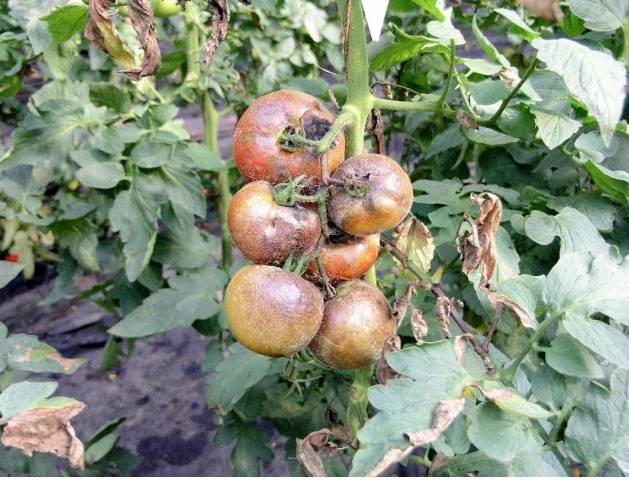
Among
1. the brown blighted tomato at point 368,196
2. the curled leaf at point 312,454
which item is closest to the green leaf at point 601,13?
the brown blighted tomato at point 368,196

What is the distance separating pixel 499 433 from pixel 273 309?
0.21 metres

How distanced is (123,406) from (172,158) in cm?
115

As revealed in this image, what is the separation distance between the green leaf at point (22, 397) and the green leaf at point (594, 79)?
1.71 feet

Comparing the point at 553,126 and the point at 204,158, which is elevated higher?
the point at 553,126

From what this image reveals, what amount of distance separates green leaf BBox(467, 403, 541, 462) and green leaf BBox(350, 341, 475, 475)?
0.10 feet

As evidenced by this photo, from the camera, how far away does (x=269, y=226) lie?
1.71 feet

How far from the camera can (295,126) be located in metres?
0.56

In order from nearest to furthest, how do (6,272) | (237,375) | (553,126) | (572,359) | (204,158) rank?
1. (572,359)
2. (553,126)
3. (6,272)
4. (237,375)
5. (204,158)

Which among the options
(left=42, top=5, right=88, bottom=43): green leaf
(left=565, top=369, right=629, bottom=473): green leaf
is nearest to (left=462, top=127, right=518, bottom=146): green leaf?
(left=565, top=369, right=629, bottom=473): green leaf

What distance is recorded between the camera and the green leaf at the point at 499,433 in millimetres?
467

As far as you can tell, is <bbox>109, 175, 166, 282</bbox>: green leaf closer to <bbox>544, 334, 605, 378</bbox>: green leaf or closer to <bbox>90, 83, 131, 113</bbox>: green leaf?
<bbox>90, 83, 131, 113</bbox>: green leaf

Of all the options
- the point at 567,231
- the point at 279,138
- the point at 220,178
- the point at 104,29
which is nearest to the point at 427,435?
the point at 279,138

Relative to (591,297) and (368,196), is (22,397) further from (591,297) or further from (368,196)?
(591,297)

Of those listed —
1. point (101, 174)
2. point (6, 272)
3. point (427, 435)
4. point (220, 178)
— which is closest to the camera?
point (427, 435)
